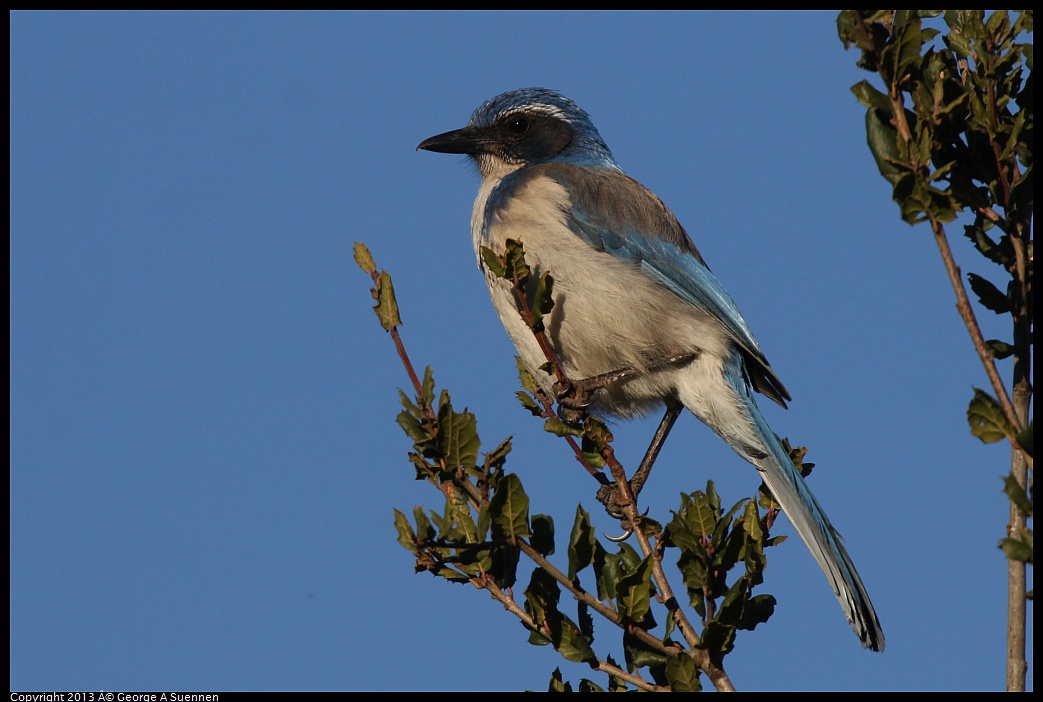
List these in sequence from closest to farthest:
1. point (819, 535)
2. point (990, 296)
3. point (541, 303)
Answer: point (990, 296), point (541, 303), point (819, 535)

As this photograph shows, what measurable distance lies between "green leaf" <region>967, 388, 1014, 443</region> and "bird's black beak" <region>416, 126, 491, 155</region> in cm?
467

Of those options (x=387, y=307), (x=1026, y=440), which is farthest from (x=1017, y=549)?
(x=387, y=307)

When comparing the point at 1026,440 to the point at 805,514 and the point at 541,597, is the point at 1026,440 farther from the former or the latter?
the point at 805,514

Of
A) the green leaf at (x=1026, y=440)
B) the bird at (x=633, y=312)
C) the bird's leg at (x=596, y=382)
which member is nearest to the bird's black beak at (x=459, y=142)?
the bird at (x=633, y=312)

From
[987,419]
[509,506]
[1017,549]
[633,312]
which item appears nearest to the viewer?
[1017,549]

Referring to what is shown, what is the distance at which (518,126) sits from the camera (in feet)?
23.8

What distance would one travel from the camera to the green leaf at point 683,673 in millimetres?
3766

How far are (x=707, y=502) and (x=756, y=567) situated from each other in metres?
0.33

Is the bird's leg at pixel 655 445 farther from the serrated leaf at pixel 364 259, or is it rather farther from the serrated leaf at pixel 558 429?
the serrated leaf at pixel 364 259

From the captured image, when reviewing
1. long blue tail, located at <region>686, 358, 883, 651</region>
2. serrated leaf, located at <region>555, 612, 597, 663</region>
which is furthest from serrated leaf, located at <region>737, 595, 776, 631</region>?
long blue tail, located at <region>686, 358, 883, 651</region>

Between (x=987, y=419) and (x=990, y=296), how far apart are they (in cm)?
77

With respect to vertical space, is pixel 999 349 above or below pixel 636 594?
above

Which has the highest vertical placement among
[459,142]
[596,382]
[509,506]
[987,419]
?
[459,142]

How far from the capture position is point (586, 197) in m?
6.24
